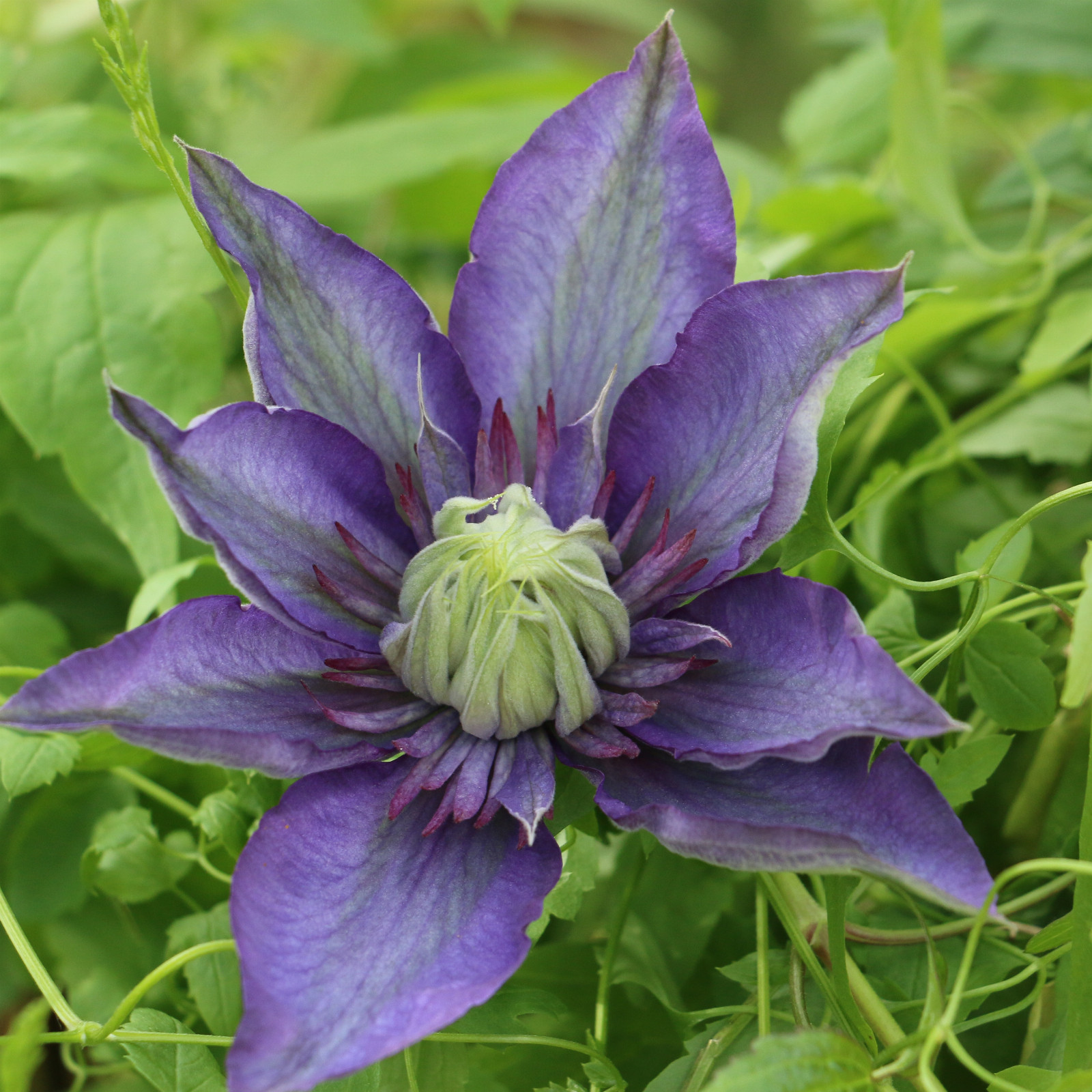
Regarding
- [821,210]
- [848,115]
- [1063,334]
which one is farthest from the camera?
[848,115]

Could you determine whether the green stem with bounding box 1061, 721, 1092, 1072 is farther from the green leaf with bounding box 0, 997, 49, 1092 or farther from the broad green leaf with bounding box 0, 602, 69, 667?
the broad green leaf with bounding box 0, 602, 69, 667

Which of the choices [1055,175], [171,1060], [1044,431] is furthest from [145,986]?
[1055,175]

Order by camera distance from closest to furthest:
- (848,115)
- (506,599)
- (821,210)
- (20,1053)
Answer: (20,1053)
(506,599)
(821,210)
(848,115)

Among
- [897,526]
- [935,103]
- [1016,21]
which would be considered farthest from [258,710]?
[1016,21]

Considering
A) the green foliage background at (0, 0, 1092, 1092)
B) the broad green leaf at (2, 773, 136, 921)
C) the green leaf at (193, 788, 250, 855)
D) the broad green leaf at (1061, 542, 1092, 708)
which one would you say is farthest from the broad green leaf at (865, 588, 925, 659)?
the broad green leaf at (2, 773, 136, 921)

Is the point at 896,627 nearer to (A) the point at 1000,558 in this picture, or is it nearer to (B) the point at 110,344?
(A) the point at 1000,558

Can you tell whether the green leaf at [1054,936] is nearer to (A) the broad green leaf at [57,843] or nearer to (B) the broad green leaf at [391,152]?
(A) the broad green leaf at [57,843]

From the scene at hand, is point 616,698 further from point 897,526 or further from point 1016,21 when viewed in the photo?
point 1016,21
